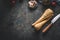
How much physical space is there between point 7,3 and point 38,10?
0.20m

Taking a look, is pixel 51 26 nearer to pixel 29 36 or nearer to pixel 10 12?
pixel 29 36

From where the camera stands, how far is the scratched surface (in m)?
0.90

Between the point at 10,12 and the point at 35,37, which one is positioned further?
the point at 10,12

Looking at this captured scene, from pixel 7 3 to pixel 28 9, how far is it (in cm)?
14

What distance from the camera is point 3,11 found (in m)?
1.03

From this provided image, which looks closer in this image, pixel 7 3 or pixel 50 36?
pixel 50 36

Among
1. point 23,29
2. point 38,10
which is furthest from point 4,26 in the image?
point 38,10

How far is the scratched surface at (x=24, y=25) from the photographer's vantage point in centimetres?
90

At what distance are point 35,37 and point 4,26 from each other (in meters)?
0.18

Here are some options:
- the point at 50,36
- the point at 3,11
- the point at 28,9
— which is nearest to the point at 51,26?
the point at 50,36

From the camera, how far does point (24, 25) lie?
3.13 ft

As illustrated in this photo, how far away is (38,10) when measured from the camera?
1031mm

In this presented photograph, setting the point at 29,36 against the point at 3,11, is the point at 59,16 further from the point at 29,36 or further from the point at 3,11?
the point at 3,11

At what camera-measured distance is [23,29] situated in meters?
0.93
